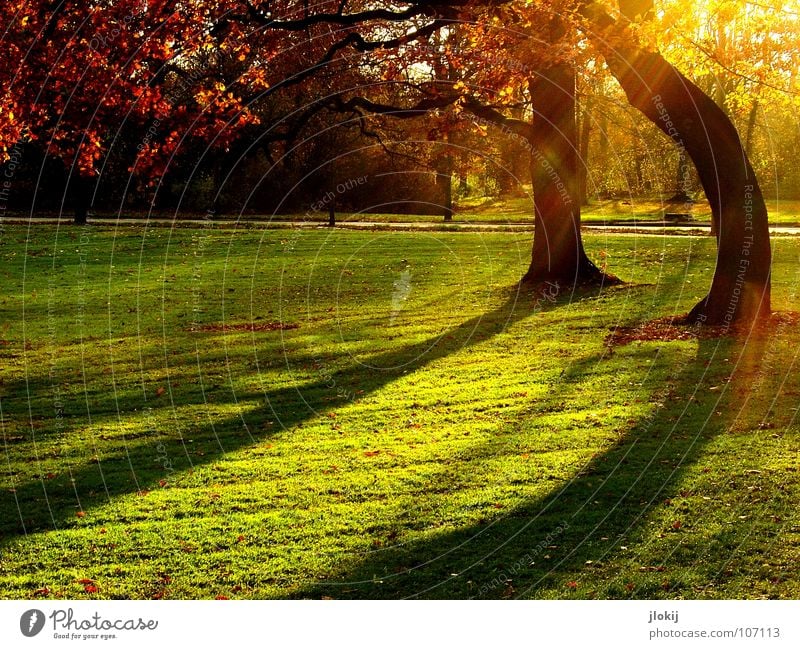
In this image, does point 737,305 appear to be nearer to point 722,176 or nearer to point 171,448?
point 722,176

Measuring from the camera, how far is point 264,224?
49.4 metres

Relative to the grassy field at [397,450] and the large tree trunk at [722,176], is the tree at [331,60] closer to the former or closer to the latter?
the large tree trunk at [722,176]

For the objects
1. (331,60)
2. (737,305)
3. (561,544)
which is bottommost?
(561,544)

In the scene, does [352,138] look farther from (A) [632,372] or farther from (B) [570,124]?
(A) [632,372]

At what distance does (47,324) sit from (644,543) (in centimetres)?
1923

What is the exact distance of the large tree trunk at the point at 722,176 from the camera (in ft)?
65.7

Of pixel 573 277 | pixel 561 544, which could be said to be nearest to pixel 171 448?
pixel 561 544

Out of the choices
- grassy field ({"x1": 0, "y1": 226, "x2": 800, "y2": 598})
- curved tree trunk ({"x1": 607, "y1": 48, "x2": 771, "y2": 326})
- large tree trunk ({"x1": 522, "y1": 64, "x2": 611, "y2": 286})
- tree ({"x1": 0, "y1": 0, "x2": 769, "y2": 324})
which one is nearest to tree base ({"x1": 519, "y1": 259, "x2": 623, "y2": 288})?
large tree trunk ({"x1": 522, "y1": 64, "x2": 611, "y2": 286})

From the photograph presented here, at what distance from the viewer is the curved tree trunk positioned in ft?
65.7

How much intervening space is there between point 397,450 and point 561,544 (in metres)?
4.13

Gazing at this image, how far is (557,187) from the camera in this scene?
28.7m

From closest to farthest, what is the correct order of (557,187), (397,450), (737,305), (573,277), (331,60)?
(397,450)
(737,305)
(331,60)
(573,277)
(557,187)

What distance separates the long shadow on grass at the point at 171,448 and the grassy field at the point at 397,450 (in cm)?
6

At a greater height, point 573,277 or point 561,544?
point 573,277
